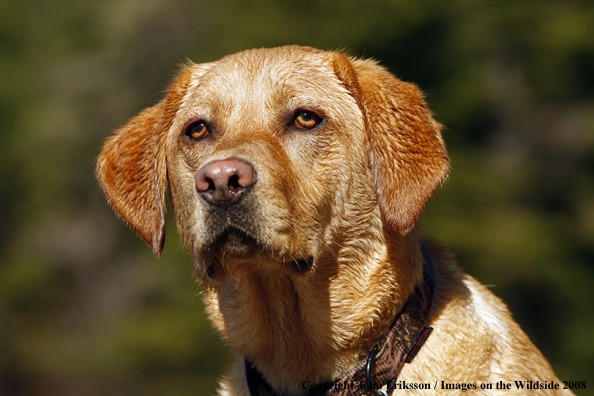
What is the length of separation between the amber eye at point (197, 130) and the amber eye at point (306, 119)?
1.88 ft

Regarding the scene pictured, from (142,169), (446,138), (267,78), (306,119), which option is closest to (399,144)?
(306,119)

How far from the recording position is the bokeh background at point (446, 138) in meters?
14.0

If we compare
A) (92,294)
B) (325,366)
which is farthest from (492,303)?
(92,294)

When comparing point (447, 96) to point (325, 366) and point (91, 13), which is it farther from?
point (91, 13)

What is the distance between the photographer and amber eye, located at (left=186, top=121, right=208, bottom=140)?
386 cm

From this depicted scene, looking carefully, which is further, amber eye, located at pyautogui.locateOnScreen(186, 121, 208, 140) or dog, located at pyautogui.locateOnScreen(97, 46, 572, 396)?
amber eye, located at pyautogui.locateOnScreen(186, 121, 208, 140)

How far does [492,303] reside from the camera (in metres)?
3.94

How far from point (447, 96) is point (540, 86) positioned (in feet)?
9.53

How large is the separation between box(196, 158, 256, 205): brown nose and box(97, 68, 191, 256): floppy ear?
39.3 inches

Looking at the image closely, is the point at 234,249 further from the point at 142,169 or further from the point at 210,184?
the point at 142,169

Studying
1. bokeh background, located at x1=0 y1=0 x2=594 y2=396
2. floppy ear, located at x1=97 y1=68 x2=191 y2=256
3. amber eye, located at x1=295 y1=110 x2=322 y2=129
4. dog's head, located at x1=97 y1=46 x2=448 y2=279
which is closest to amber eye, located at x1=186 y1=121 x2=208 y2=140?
dog's head, located at x1=97 y1=46 x2=448 y2=279

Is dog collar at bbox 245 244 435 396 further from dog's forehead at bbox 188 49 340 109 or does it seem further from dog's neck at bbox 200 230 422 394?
dog's forehead at bbox 188 49 340 109

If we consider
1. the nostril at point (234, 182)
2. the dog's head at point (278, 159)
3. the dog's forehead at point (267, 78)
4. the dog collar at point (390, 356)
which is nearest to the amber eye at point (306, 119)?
the dog's head at point (278, 159)

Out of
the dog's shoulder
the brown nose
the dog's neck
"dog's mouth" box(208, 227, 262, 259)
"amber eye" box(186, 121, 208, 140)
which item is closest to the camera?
the brown nose
